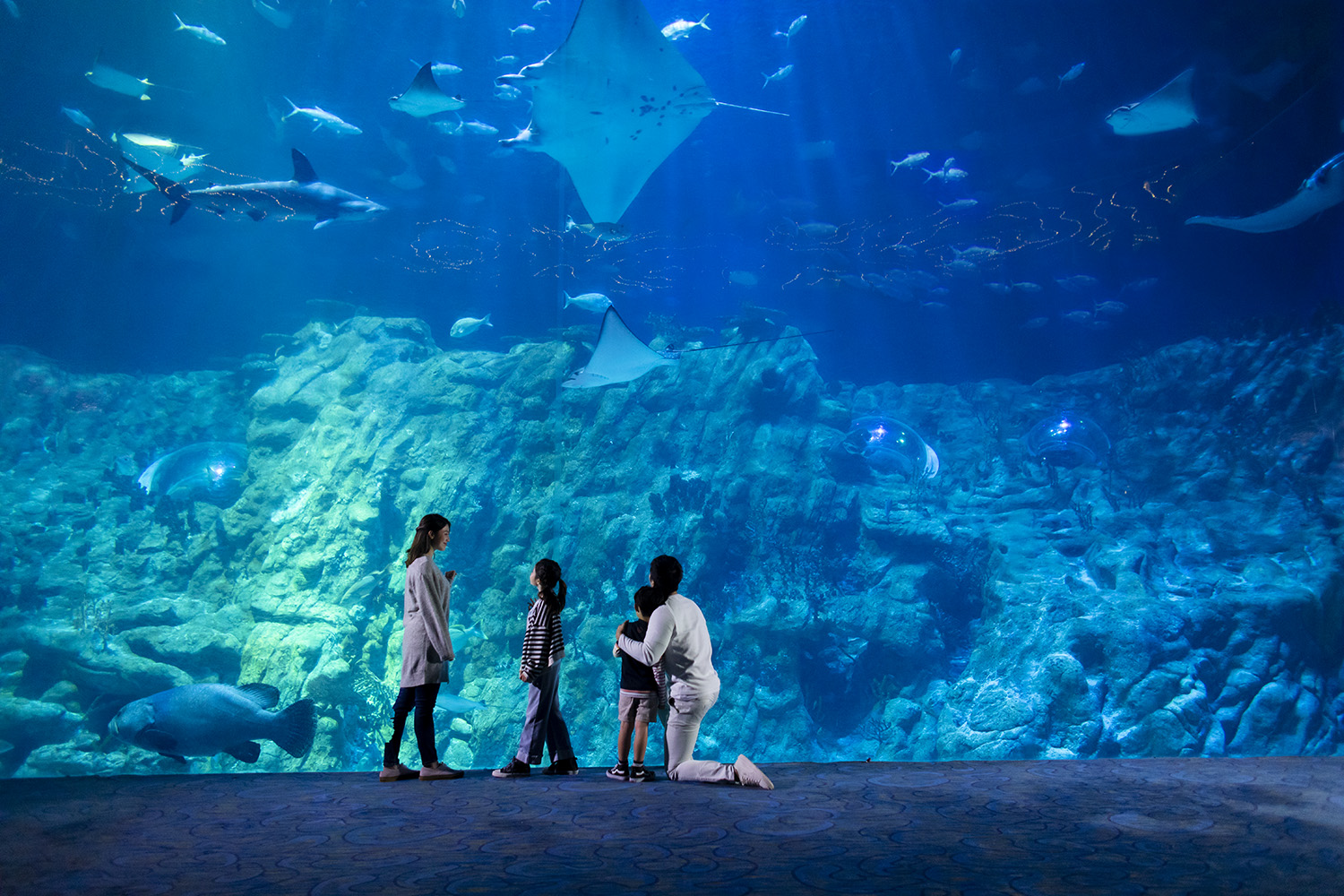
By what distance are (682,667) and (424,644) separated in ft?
3.95

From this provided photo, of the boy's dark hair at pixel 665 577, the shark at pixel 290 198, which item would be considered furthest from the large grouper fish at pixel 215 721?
the shark at pixel 290 198

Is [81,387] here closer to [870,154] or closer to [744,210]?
[744,210]

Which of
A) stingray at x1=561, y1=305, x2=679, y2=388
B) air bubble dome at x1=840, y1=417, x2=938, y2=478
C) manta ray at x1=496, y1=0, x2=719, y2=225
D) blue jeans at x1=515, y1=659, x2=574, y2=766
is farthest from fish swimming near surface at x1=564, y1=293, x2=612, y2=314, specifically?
blue jeans at x1=515, y1=659, x2=574, y2=766

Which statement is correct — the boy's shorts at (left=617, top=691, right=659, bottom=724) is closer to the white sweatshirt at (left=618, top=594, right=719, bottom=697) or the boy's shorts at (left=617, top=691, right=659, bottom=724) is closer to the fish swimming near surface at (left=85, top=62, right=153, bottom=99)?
the white sweatshirt at (left=618, top=594, right=719, bottom=697)

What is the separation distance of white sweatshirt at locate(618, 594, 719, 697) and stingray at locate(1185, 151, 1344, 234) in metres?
8.26

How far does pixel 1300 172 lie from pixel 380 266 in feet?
55.4

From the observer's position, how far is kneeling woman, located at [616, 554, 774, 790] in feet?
8.74

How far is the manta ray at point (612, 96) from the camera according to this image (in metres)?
5.93

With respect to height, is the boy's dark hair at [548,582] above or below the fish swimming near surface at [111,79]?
below

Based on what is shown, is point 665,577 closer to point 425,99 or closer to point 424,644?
point 424,644

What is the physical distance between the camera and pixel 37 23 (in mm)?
10344

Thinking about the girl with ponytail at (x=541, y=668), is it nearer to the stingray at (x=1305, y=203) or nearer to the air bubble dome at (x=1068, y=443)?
the stingray at (x=1305, y=203)

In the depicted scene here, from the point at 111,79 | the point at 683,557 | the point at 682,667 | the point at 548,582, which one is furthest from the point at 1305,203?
the point at 111,79

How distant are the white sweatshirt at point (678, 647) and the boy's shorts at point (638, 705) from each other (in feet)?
0.51
